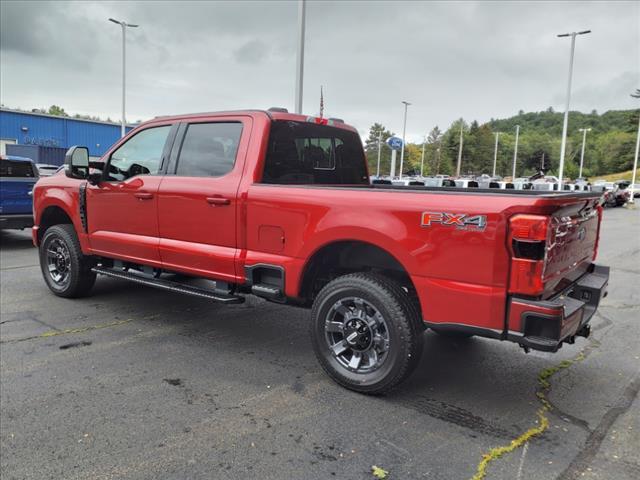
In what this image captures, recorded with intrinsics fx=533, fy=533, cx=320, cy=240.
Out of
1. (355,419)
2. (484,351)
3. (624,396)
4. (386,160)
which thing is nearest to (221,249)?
(355,419)

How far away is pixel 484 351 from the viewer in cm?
493

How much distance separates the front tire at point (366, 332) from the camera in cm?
362

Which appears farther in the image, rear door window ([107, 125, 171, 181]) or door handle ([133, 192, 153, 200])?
rear door window ([107, 125, 171, 181])

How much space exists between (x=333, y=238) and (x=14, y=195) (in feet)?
29.3

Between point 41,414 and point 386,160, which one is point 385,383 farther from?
point 386,160

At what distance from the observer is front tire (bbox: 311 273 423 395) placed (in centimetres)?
362

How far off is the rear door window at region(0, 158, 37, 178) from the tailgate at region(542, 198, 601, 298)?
1053cm

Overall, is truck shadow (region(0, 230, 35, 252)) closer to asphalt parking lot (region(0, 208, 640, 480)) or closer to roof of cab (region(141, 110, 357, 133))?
asphalt parking lot (region(0, 208, 640, 480))

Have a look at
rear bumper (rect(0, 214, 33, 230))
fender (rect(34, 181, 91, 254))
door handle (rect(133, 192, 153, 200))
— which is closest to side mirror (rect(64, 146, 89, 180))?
fender (rect(34, 181, 91, 254))

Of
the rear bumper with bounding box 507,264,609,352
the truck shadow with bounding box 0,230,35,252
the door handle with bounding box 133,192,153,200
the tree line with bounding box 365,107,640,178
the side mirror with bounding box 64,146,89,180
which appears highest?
the tree line with bounding box 365,107,640,178

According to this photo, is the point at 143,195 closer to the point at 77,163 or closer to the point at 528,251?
the point at 77,163

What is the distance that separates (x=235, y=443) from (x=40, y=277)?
19.0ft

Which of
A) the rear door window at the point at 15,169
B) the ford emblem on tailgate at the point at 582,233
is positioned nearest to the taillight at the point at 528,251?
the ford emblem on tailgate at the point at 582,233

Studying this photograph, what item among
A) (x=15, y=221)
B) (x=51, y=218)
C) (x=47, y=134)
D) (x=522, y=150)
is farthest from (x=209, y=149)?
(x=522, y=150)
